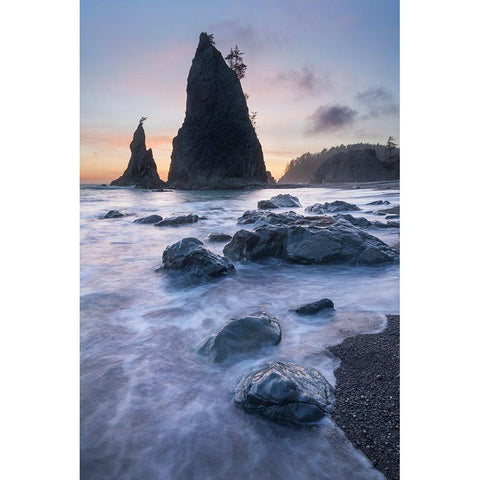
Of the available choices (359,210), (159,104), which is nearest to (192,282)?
(159,104)

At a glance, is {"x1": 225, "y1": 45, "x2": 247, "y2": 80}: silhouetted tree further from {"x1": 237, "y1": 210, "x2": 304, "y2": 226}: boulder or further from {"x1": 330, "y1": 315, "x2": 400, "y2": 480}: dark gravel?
{"x1": 330, "y1": 315, "x2": 400, "y2": 480}: dark gravel

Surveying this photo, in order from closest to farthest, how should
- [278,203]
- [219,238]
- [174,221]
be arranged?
[219,238] < [174,221] < [278,203]

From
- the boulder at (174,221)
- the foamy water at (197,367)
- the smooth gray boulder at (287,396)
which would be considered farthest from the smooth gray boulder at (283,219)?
the smooth gray boulder at (287,396)

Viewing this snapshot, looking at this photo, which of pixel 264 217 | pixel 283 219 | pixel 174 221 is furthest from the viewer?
pixel 174 221

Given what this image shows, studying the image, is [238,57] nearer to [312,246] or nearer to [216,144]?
[312,246]

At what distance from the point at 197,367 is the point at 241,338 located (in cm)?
32

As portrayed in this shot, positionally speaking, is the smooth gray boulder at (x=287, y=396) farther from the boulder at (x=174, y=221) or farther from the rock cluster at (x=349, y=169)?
the rock cluster at (x=349, y=169)

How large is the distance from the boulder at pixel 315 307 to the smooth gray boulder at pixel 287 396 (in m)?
0.90

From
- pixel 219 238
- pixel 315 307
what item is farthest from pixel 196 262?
pixel 219 238

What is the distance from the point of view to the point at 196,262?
373 cm

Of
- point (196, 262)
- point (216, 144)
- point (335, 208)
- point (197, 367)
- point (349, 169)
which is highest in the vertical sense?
point (216, 144)

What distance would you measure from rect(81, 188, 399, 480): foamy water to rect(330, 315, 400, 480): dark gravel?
0.20 ft

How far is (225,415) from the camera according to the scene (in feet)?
5.26
